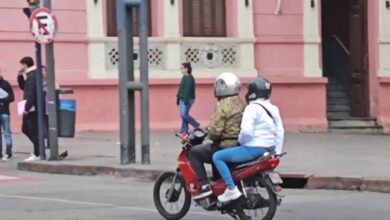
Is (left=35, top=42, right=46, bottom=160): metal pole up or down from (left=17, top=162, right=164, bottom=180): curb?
up

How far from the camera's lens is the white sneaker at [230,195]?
9.36m

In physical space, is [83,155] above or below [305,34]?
below

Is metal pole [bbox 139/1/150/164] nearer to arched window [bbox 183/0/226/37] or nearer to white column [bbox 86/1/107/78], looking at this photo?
white column [bbox 86/1/107/78]

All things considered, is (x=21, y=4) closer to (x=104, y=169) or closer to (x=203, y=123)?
(x=203, y=123)

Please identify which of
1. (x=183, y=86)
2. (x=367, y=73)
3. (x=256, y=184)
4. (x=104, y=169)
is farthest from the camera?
(x=367, y=73)

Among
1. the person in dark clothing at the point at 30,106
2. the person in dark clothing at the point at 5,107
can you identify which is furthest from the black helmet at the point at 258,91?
the person in dark clothing at the point at 5,107

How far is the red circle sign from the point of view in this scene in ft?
52.3

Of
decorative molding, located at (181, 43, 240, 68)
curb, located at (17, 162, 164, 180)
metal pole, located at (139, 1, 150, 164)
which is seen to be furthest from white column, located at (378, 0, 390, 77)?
curb, located at (17, 162, 164, 180)

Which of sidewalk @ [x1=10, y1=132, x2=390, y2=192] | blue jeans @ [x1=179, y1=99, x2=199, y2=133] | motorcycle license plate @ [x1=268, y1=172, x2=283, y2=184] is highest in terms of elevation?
motorcycle license plate @ [x1=268, y1=172, x2=283, y2=184]

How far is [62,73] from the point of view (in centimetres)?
2227

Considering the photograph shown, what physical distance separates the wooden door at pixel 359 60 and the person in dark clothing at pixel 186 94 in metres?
6.08

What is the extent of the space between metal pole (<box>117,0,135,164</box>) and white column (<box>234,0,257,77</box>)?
899 cm

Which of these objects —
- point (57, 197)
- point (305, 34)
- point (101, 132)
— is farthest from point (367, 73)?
point (57, 197)

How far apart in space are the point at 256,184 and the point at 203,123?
14.3 metres
